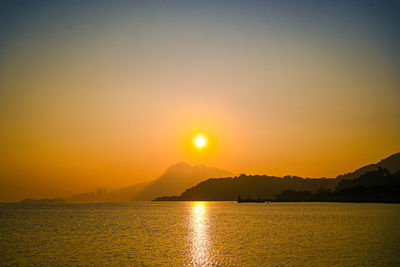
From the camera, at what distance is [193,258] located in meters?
41.9

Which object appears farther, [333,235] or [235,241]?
[333,235]

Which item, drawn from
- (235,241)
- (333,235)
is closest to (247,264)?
(235,241)

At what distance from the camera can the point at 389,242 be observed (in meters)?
53.0

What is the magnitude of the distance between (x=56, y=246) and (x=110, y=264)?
17574 mm

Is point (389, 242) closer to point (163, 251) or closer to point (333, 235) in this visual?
point (333, 235)

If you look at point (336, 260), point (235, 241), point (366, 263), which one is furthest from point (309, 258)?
point (235, 241)

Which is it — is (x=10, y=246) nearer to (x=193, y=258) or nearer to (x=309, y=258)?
(x=193, y=258)

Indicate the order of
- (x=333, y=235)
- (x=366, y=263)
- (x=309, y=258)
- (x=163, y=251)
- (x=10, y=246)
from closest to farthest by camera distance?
(x=366, y=263) < (x=309, y=258) < (x=163, y=251) < (x=10, y=246) < (x=333, y=235)

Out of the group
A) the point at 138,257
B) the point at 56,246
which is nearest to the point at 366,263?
the point at 138,257

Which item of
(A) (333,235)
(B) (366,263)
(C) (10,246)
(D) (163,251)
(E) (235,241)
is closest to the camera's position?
(B) (366,263)

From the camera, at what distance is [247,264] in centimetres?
3806

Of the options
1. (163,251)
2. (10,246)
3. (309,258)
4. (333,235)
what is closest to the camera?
(309,258)

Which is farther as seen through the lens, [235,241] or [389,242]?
[235,241]

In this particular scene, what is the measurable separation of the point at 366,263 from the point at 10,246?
4876 centimetres
